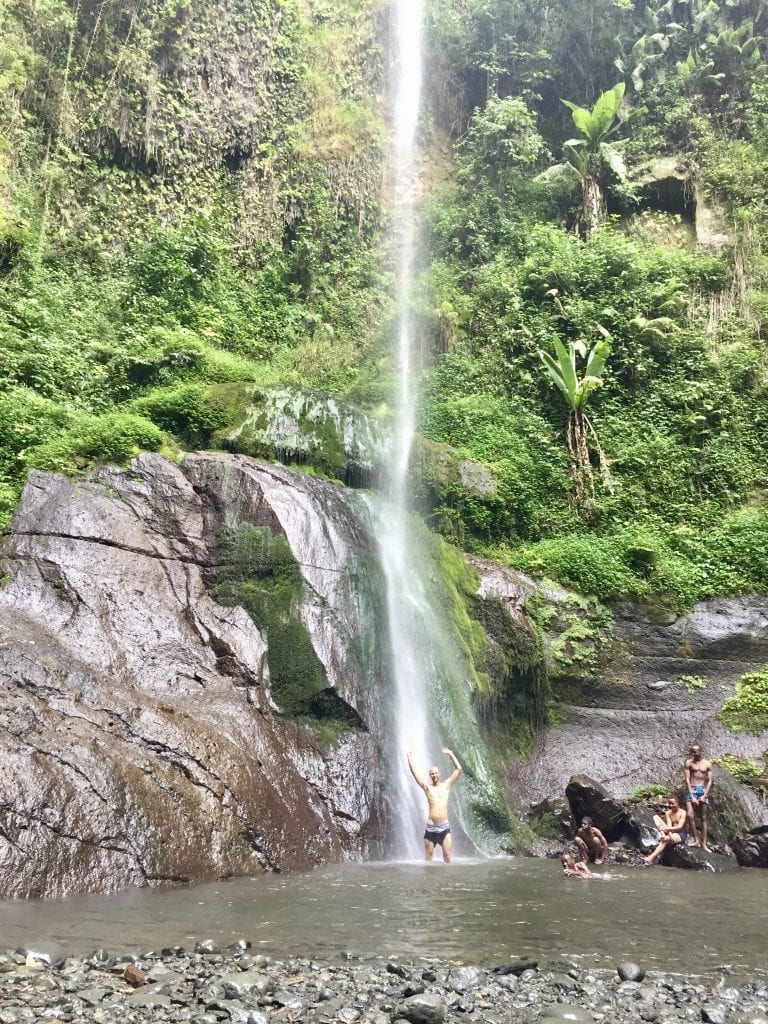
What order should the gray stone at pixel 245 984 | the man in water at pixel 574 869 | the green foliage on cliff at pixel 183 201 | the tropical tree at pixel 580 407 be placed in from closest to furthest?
the gray stone at pixel 245 984 → the man in water at pixel 574 869 → the green foliage on cliff at pixel 183 201 → the tropical tree at pixel 580 407

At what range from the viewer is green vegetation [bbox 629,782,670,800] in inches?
473

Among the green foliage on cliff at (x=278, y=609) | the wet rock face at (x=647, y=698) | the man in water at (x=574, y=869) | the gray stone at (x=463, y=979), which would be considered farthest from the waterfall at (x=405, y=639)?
the gray stone at (x=463, y=979)

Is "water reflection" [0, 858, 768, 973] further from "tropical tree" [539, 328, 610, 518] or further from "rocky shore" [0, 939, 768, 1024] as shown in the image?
"tropical tree" [539, 328, 610, 518]

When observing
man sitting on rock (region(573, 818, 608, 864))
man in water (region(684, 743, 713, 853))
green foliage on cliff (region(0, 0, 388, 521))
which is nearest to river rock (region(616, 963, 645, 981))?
man sitting on rock (region(573, 818, 608, 864))

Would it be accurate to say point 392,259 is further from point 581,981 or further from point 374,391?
point 581,981

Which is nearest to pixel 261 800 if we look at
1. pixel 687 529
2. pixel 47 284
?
pixel 687 529

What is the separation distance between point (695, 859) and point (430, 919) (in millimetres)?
5245

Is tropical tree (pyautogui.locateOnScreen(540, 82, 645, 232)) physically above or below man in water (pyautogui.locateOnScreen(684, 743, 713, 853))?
above

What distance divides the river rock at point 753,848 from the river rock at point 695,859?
15cm

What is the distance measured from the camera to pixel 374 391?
762 inches

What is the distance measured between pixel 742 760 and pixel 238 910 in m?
9.24

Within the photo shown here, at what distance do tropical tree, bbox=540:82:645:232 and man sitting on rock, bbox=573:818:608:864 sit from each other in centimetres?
1728

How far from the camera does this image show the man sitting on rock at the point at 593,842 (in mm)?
9258

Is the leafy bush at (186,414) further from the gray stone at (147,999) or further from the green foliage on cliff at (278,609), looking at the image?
the gray stone at (147,999)
